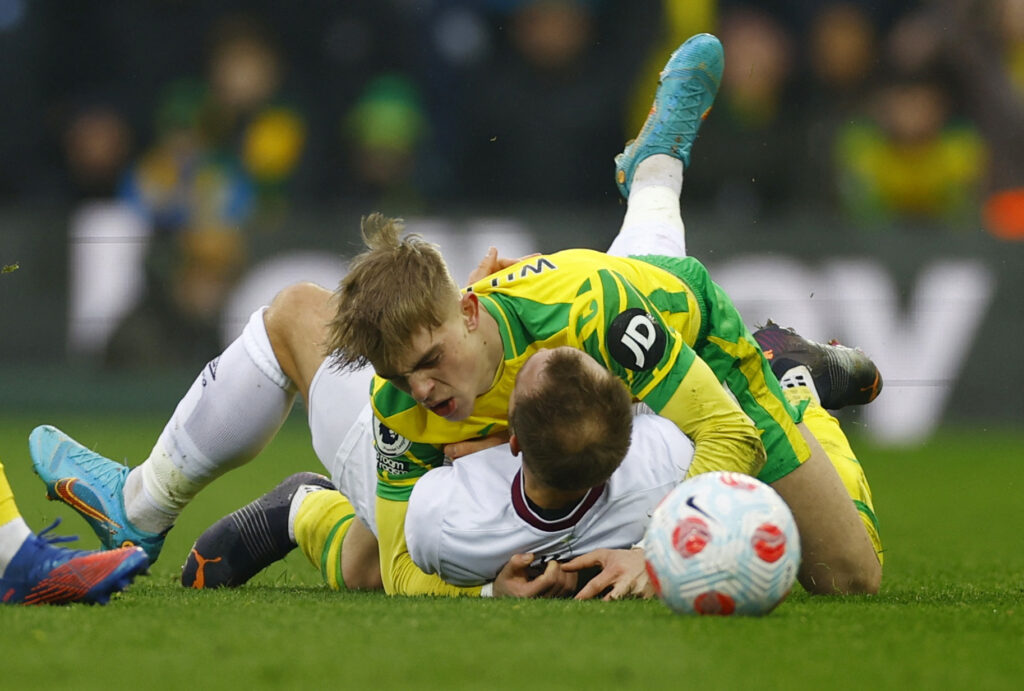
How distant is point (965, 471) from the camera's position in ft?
26.9

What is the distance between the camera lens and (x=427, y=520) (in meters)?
3.80

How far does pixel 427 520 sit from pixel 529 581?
1.01ft

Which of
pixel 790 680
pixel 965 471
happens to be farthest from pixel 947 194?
pixel 790 680

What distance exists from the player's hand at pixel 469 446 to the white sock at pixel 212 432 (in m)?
0.75

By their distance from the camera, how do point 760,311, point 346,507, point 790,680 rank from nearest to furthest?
1. point 790,680
2. point 346,507
3. point 760,311

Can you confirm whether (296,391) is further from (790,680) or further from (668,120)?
(790,680)

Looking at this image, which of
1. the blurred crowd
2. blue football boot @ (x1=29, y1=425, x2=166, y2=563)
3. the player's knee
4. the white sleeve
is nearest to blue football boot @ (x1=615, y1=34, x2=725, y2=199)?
the player's knee

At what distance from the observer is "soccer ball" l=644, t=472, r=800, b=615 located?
3322 millimetres

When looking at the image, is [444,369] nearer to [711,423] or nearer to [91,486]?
[711,423]

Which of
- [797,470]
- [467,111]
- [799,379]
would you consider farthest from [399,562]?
[467,111]

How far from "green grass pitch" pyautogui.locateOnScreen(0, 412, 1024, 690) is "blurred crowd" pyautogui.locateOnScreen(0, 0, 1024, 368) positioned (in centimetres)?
576

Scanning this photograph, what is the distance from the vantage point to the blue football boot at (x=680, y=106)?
5.27 metres

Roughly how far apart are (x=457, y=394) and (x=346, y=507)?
991 mm

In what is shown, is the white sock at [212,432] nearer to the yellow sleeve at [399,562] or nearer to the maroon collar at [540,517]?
the yellow sleeve at [399,562]
